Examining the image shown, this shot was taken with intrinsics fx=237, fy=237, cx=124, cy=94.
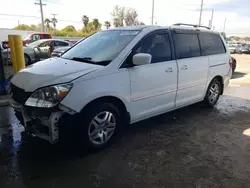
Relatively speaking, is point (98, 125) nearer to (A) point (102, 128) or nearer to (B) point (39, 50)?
(A) point (102, 128)

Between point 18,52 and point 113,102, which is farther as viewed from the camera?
point 18,52

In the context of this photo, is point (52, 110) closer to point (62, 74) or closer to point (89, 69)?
point (62, 74)

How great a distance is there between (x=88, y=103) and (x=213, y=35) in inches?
140

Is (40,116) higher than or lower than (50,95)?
lower

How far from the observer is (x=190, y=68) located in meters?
4.45

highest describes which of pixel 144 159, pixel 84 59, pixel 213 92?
pixel 84 59

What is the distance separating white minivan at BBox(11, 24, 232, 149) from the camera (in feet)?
9.61

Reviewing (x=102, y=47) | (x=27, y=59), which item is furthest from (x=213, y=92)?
(x=27, y=59)

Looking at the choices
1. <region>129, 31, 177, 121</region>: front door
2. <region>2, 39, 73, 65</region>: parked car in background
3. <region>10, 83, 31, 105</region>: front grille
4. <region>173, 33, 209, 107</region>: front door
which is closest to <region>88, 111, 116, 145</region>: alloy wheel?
<region>129, 31, 177, 121</region>: front door

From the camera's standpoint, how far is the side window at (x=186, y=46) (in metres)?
4.28

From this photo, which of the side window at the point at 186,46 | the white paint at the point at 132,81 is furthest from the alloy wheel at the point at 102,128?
the side window at the point at 186,46

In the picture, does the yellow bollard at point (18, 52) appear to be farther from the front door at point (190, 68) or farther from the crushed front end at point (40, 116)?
the front door at point (190, 68)

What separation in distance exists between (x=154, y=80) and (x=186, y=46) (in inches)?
46.1

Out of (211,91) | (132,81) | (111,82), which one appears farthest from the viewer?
(211,91)
